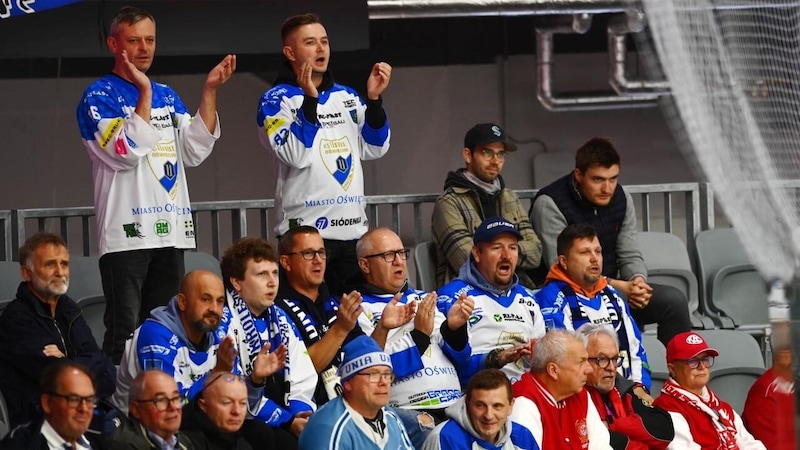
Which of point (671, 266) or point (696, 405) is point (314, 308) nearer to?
point (696, 405)

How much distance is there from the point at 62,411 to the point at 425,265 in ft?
9.40

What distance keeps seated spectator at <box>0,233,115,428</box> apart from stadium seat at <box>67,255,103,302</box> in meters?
1.35

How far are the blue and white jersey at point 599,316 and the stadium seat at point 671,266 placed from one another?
43.8 inches

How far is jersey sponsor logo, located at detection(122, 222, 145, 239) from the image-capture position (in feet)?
18.7

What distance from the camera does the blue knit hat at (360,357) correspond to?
5.20m

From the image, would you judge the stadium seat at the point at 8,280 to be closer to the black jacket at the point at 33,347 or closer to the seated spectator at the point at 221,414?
the black jacket at the point at 33,347

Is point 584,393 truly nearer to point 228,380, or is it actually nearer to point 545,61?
point 228,380

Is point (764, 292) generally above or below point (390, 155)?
below

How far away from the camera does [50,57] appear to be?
28.2 ft

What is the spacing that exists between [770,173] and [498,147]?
2742 millimetres

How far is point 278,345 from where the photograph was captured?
216 inches

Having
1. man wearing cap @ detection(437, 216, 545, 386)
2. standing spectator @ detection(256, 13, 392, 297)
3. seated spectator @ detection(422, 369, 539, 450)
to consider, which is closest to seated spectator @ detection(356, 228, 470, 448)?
man wearing cap @ detection(437, 216, 545, 386)

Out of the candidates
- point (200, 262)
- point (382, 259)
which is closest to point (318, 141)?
point (382, 259)

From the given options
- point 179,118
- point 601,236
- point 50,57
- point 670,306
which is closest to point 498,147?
point 601,236
